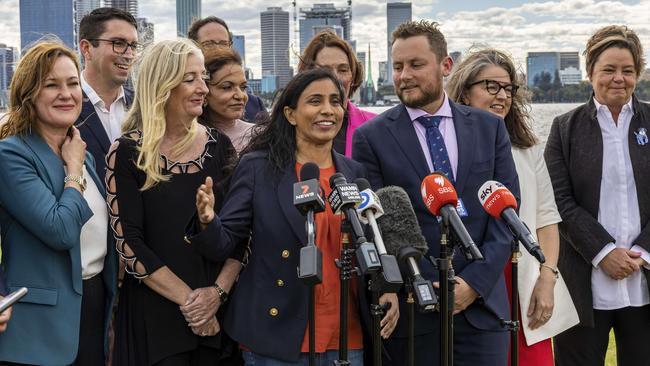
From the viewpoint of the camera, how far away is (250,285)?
411cm

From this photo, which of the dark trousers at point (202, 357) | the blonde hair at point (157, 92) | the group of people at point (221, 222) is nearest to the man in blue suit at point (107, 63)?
the group of people at point (221, 222)

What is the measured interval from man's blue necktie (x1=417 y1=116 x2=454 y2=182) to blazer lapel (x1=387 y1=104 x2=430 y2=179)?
70mm

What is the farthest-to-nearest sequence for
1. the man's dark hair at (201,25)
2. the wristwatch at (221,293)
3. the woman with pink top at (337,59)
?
1. the man's dark hair at (201,25)
2. the woman with pink top at (337,59)
3. the wristwatch at (221,293)

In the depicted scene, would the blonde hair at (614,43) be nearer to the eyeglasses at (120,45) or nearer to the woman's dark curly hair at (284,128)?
the woman's dark curly hair at (284,128)

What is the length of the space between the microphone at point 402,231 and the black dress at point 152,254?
1.30 metres

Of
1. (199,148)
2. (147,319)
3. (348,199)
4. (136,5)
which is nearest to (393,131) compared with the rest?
(199,148)

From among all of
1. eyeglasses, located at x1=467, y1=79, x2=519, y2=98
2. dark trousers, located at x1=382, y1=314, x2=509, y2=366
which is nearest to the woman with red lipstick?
eyeglasses, located at x1=467, y1=79, x2=519, y2=98

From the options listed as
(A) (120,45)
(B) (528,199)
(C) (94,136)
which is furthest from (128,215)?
(B) (528,199)

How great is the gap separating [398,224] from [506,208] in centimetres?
52

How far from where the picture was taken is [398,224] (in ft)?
11.6

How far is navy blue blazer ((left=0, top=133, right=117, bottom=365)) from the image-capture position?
3.92 metres

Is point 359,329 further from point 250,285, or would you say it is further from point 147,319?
point 147,319

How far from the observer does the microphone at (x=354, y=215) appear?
2977mm

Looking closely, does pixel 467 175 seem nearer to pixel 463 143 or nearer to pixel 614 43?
pixel 463 143
